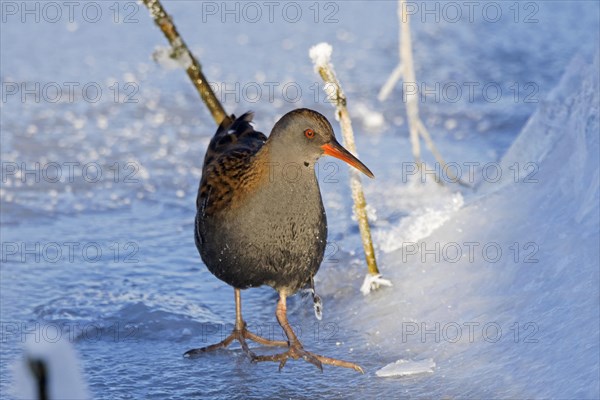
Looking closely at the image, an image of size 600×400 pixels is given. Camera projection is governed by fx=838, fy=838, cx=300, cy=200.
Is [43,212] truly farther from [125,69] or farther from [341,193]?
[125,69]

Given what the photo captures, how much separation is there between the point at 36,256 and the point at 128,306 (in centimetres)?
115

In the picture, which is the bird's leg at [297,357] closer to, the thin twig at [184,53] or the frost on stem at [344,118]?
the frost on stem at [344,118]

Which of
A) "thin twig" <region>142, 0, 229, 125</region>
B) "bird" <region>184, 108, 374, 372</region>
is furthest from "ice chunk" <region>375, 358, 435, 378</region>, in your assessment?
"thin twig" <region>142, 0, 229, 125</region>

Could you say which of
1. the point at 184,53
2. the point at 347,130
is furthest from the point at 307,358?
the point at 184,53

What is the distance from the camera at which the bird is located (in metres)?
3.97

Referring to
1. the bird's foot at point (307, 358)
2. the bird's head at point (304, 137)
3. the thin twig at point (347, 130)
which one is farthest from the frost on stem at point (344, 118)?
the bird's foot at point (307, 358)

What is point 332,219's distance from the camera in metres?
6.25

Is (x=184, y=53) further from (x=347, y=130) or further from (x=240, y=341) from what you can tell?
(x=240, y=341)

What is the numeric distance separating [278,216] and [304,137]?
1.35ft

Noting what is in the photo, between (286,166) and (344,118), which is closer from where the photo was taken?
(286,166)

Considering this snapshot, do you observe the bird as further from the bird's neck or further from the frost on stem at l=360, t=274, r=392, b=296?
the frost on stem at l=360, t=274, r=392, b=296

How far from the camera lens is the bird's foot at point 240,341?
4.30 meters

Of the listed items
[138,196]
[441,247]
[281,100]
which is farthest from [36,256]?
[281,100]

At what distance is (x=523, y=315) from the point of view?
3.64 m
